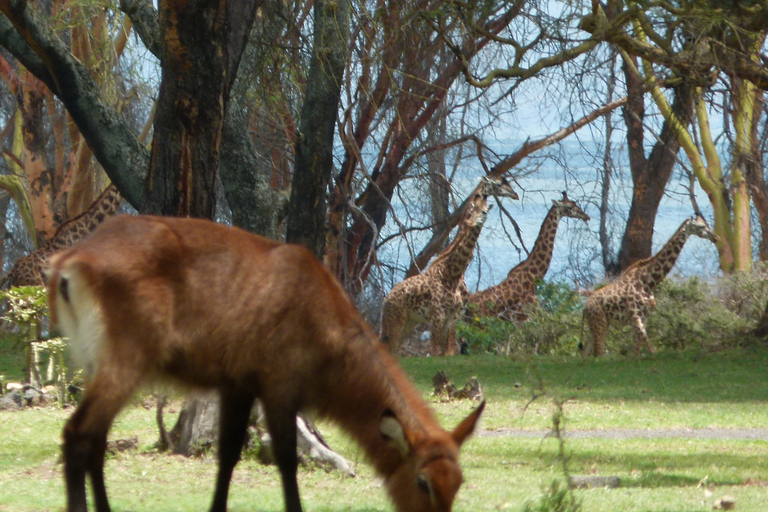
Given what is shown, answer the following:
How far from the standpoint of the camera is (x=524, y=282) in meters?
16.6

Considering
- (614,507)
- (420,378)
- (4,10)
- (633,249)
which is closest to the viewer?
(614,507)

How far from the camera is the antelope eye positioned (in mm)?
4285

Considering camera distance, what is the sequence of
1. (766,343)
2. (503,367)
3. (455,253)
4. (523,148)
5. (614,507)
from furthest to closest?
1. (523,148)
2. (455,253)
3. (766,343)
4. (503,367)
5. (614,507)

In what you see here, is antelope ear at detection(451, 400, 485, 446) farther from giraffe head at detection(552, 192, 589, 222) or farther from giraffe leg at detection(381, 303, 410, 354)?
giraffe head at detection(552, 192, 589, 222)

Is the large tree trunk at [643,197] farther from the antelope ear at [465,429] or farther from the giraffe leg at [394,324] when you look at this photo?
the antelope ear at [465,429]

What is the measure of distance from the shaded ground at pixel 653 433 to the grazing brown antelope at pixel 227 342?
11.8 feet

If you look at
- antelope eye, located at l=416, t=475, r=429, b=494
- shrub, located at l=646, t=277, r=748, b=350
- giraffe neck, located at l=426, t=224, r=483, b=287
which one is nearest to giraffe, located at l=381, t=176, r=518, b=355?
giraffe neck, located at l=426, t=224, r=483, b=287

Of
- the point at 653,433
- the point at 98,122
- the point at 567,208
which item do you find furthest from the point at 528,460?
the point at 567,208

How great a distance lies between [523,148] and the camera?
19828mm

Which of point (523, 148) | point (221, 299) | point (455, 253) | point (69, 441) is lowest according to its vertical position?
point (69, 441)

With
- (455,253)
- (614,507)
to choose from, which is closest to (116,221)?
(614,507)

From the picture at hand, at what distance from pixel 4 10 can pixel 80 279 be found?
3.63 meters

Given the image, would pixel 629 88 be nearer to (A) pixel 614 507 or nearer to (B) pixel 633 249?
(B) pixel 633 249

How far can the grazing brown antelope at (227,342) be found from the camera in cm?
451
